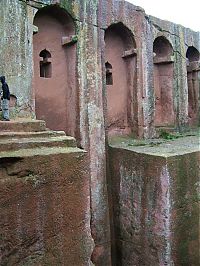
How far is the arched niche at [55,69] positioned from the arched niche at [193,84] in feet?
15.4

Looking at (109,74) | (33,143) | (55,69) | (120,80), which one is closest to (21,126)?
(33,143)

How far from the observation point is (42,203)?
290cm

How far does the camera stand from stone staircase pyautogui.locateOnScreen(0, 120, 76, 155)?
119 inches

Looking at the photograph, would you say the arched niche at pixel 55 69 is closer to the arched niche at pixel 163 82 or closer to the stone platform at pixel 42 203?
the stone platform at pixel 42 203

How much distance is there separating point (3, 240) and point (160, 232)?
3.04 meters

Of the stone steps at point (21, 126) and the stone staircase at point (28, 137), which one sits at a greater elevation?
the stone steps at point (21, 126)

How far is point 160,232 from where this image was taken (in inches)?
201

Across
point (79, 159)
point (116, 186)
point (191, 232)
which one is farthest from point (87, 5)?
point (191, 232)

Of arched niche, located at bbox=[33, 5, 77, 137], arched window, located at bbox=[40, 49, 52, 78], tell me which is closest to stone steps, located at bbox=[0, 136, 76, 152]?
arched niche, located at bbox=[33, 5, 77, 137]

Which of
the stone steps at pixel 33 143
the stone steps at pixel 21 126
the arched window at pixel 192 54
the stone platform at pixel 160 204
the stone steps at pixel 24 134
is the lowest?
the stone platform at pixel 160 204

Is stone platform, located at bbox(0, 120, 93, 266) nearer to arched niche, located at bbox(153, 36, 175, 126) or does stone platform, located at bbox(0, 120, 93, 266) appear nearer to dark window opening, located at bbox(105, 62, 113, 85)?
dark window opening, located at bbox(105, 62, 113, 85)

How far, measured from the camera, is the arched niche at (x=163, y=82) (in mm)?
8461

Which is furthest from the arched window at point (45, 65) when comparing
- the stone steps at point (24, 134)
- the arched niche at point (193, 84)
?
the arched niche at point (193, 84)

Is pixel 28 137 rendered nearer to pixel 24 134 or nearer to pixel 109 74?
pixel 24 134
